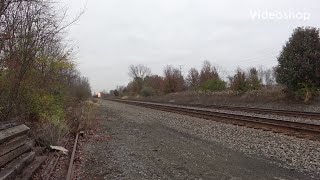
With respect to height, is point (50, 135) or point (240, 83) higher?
point (240, 83)

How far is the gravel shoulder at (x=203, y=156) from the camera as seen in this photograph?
8930 millimetres

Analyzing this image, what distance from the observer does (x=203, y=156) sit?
11.1 m

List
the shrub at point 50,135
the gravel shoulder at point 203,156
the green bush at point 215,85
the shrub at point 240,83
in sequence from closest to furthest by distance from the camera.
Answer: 1. the gravel shoulder at point 203,156
2. the shrub at point 50,135
3. the shrub at point 240,83
4. the green bush at point 215,85

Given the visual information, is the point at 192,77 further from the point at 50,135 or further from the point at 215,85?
the point at 50,135

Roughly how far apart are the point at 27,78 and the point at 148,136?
5.68m

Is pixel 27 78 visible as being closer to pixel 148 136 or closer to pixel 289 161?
pixel 148 136

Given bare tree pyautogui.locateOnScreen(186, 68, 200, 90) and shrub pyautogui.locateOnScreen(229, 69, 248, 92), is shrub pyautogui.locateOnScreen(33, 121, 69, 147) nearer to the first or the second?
shrub pyautogui.locateOnScreen(229, 69, 248, 92)

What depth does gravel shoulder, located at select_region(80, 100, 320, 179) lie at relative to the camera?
352 inches

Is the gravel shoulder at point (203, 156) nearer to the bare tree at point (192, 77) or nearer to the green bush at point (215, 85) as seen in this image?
the green bush at point (215, 85)

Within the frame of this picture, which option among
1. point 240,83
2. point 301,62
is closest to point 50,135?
point 301,62

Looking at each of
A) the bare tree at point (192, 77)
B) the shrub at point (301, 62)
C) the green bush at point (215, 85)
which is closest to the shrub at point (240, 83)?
the shrub at point (301, 62)

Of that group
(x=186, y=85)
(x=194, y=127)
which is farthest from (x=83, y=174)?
(x=186, y=85)

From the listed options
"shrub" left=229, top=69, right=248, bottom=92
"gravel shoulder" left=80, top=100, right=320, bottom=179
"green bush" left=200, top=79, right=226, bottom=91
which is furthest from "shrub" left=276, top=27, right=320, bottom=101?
"green bush" left=200, top=79, right=226, bottom=91

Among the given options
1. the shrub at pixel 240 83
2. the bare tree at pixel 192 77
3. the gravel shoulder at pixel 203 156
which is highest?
the bare tree at pixel 192 77
